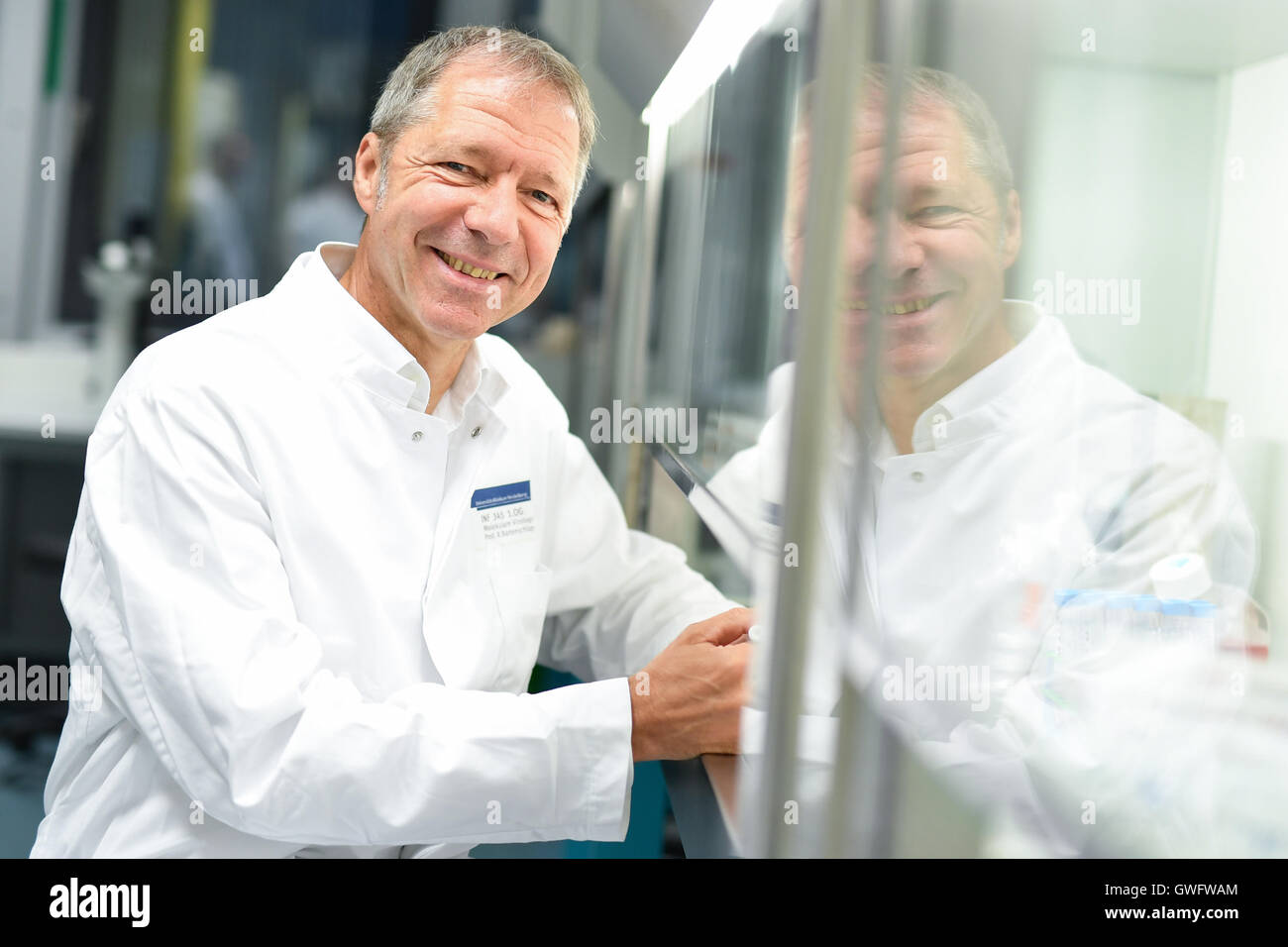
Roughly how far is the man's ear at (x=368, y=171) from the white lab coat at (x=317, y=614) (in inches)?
3.3

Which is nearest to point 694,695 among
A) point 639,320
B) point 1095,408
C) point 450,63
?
point 1095,408

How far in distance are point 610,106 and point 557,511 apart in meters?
1.12

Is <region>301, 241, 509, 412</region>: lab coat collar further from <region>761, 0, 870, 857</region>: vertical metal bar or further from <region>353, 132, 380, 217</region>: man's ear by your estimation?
<region>761, 0, 870, 857</region>: vertical metal bar

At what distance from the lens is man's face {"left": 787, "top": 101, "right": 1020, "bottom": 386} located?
0.56 metres

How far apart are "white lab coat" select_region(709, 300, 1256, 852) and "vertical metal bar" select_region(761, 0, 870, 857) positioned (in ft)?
0.04

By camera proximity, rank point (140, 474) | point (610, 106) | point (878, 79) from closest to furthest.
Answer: point (878, 79), point (140, 474), point (610, 106)

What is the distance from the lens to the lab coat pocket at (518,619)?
1269 millimetres

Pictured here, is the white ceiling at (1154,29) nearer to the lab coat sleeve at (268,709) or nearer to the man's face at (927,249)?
the man's face at (927,249)

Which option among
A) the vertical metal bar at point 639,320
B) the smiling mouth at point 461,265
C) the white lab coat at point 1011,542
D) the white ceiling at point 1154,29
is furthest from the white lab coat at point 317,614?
the vertical metal bar at point 639,320

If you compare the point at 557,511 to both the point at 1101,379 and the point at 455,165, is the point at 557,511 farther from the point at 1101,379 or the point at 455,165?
the point at 1101,379

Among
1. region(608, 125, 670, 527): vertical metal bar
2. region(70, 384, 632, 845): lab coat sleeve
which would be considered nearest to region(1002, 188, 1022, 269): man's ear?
region(70, 384, 632, 845): lab coat sleeve

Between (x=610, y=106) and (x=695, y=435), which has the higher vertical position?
(x=610, y=106)

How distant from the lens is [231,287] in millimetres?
3797

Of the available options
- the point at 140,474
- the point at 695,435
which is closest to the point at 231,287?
the point at 695,435
